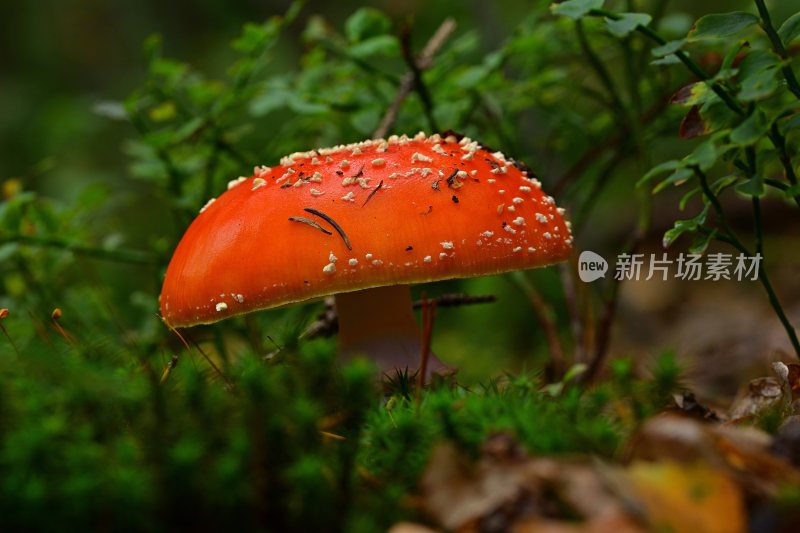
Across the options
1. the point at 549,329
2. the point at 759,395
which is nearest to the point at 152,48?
the point at 549,329

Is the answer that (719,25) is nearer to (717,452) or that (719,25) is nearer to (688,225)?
(688,225)

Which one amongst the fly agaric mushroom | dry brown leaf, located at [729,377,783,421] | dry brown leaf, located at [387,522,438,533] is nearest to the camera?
dry brown leaf, located at [387,522,438,533]

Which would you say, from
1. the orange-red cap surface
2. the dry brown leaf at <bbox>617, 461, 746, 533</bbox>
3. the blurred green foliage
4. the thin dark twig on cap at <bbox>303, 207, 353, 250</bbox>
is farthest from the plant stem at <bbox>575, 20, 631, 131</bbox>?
the dry brown leaf at <bbox>617, 461, 746, 533</bbox>

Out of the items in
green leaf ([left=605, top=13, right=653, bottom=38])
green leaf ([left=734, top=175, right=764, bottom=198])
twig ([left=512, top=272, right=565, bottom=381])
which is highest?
green leaf ([left=605, top=13, right=653, bottom=38])

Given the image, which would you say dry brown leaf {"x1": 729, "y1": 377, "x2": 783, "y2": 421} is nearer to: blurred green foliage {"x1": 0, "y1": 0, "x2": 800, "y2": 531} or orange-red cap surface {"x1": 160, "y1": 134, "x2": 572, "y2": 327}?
blurred green foliage {"x1": 0, "y1": 0, "x2": 800, "y2": 531}

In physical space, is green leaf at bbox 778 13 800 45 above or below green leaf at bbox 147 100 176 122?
above

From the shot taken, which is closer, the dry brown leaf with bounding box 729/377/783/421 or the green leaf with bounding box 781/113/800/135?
the green leaf with bounding box 781/113/800/135

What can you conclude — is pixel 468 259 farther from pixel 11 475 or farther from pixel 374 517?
pixel 11 475
